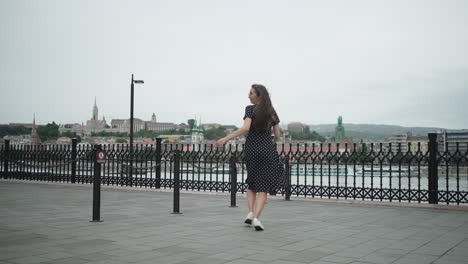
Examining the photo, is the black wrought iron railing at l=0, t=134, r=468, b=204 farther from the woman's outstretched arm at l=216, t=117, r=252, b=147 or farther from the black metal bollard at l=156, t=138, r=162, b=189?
the woman's outstretched arm at l=216, t=117, r=252, b=147

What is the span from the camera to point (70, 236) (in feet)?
17.0

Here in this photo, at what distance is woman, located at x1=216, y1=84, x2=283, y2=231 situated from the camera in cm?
587

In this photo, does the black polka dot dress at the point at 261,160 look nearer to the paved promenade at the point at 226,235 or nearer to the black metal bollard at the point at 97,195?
the paved promenade at the point at 226,235

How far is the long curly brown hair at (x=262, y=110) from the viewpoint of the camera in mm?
5840

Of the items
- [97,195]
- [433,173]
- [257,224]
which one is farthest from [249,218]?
[433,173]

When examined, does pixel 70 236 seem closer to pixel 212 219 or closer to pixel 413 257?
pixel 212 219

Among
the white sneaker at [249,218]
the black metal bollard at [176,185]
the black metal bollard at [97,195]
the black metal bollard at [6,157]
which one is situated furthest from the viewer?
the black metal bollard at [6,157]

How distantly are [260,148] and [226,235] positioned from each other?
1.30m

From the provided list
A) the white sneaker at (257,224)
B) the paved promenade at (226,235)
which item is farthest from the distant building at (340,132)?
the white sneaker at (257,224)

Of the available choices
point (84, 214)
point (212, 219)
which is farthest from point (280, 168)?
point (84, 214)

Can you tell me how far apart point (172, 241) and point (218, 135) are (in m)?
149

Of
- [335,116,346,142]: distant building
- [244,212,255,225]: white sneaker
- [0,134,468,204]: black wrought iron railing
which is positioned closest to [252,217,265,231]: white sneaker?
[244,212,255,225]: white sneaker

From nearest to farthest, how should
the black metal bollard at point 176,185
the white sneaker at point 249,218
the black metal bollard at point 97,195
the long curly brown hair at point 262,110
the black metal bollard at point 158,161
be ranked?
1. the long curly brown hair at point 262,110
2. the white sneaker at point 249,218
3. the black metal bollard at point 97,195
4. the black metal bollard at point 176,185
5. the black metal bollard at point 158,161

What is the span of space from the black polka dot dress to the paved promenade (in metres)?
0.61
